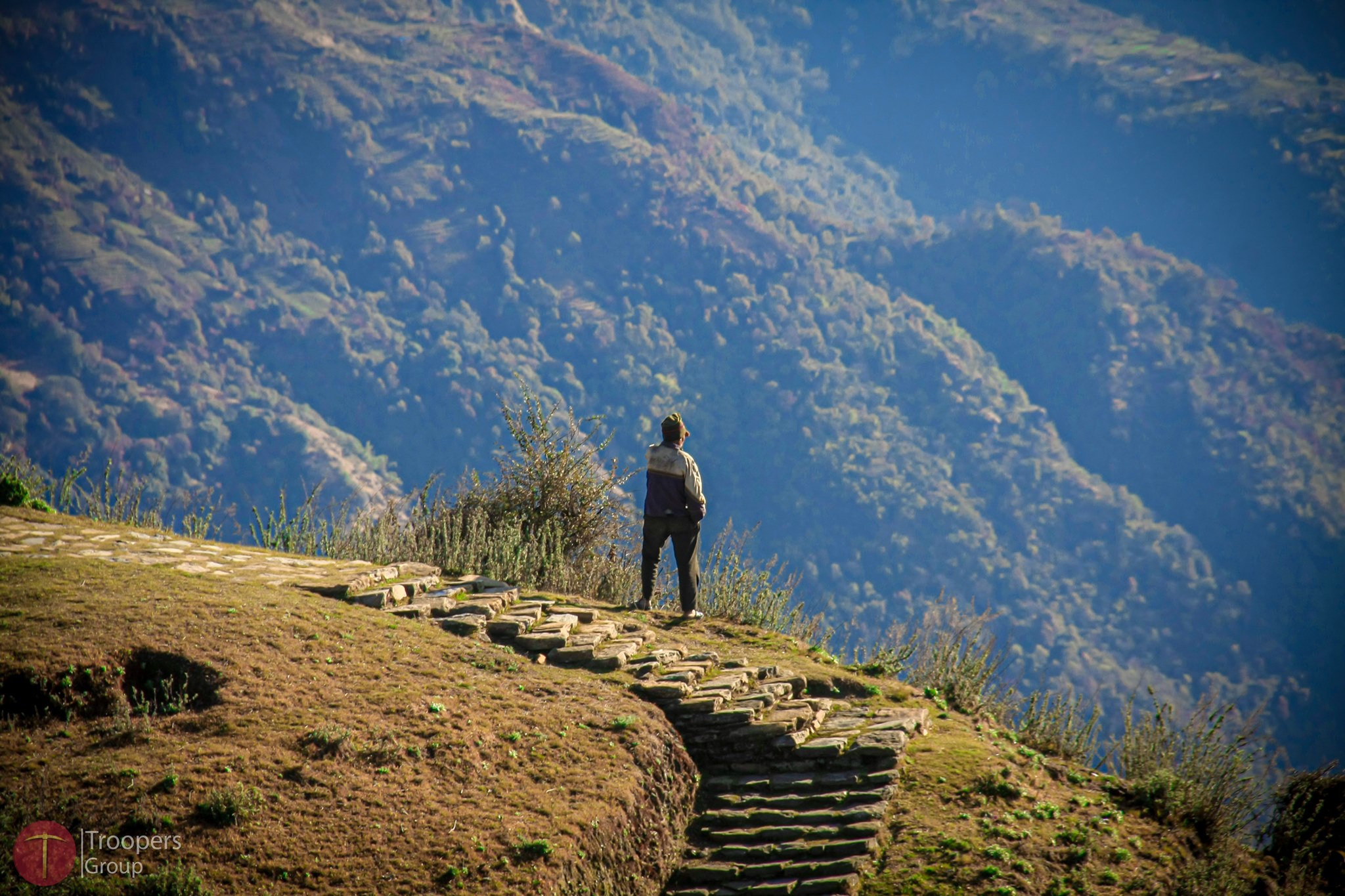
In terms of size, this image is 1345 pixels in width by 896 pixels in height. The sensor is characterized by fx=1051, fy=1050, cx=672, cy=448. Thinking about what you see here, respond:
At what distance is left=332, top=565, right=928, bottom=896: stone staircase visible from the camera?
7.23 meters

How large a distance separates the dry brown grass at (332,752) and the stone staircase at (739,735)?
334mm

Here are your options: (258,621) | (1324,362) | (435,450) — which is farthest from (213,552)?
(1324,362)

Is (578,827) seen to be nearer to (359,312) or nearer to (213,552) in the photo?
(213,552)

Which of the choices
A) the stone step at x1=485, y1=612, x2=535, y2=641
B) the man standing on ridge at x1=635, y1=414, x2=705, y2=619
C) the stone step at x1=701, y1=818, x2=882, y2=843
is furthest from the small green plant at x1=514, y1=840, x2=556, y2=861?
the man standing on ridge at x1=635, y1=414, x2=705, y2=619

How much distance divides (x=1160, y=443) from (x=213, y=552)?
192101 mm

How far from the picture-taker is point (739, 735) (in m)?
8.32

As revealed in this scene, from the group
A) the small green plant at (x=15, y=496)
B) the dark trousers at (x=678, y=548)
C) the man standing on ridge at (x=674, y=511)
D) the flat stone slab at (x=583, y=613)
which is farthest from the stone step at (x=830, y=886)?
the small green plant at (x=15, y=496)

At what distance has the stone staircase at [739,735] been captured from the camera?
23.7 ft

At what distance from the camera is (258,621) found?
8008mm

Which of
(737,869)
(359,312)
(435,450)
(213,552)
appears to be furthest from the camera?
(359,312)

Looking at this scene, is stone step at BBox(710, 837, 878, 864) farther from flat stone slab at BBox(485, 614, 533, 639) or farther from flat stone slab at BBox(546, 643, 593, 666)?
flat stone slab at BBox(485, 614, 533, 639)

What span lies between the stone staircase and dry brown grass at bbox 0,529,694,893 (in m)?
0.33

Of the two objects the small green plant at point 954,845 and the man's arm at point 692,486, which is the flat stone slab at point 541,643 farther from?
the small green plant at point 954,845

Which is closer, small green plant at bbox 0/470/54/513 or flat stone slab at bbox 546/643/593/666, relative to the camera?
flat stone slab at bbox 546/643/593/666
